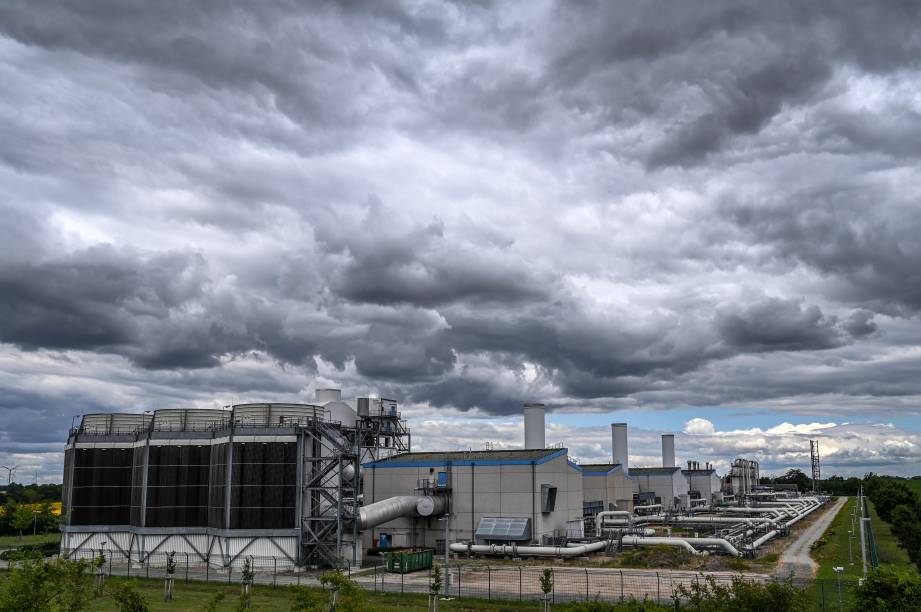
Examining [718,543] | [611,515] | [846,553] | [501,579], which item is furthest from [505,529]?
[846,553]

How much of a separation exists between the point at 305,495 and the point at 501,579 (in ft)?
68.5

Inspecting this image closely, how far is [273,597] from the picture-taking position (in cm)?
5284

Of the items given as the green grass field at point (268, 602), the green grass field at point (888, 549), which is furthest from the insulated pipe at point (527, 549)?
the green grass field at point (888, 549)

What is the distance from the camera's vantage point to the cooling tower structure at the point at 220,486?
2746 inches

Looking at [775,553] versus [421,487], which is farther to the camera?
[421,487]

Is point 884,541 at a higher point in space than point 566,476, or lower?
lower

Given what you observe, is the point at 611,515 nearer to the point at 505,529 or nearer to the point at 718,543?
the point at 505,529

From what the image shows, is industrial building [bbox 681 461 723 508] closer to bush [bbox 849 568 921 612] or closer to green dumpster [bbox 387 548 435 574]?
green dumpster [bbox 387 548 435 574]

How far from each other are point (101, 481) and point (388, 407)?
36331 millimetres

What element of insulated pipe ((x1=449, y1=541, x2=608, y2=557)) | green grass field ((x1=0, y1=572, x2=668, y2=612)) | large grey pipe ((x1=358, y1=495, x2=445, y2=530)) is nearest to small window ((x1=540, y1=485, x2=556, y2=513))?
insulated pipe ((x1=449, y1=541, x2=608, y2=557))

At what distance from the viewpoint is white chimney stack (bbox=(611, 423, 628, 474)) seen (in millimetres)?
124438

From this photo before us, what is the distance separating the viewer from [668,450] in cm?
16188

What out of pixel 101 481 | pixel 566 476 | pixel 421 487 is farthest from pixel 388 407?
pixel 101 481

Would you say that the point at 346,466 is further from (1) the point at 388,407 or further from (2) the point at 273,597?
(1) the point at 388,407
